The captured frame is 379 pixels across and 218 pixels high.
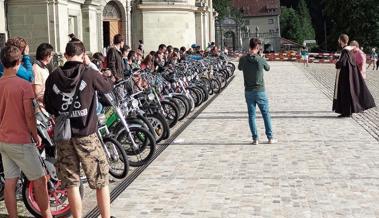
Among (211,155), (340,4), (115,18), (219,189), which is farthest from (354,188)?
(340,4)

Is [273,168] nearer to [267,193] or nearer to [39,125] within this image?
[267,193]

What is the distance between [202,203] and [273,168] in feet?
6.70

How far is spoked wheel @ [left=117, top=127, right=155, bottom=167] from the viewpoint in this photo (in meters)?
8.99

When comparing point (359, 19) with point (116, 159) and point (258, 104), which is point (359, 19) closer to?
point (258, 104)

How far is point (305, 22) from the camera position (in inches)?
4134

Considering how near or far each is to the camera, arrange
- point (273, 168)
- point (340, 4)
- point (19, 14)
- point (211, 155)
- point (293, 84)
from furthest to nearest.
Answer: point (340, 4) → point (293, 84) → point (19, 14) → point (211, 155) → point (273, 168)

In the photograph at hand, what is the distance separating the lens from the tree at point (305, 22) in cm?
10512

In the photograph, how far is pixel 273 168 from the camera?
346 inches

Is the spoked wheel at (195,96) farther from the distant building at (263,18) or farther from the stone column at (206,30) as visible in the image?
the distant building at (263,18)

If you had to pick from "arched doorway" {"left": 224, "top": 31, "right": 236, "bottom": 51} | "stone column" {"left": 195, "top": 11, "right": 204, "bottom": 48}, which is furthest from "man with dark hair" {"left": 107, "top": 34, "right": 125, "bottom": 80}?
"arched doorway" {"left": 224, "top": 31, "right": 236, "bottom": 51}

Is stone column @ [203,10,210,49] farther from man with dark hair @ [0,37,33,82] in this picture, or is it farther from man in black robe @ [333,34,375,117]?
man with dark hair @ [0,37,33,82]

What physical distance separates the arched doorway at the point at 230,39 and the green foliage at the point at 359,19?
2591 centimetres

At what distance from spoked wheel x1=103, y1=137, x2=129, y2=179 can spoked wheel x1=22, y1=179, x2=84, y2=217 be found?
4.43 feet

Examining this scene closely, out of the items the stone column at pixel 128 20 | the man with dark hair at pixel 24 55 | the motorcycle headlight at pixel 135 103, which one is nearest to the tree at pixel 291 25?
the stone column at pixel 128 20
